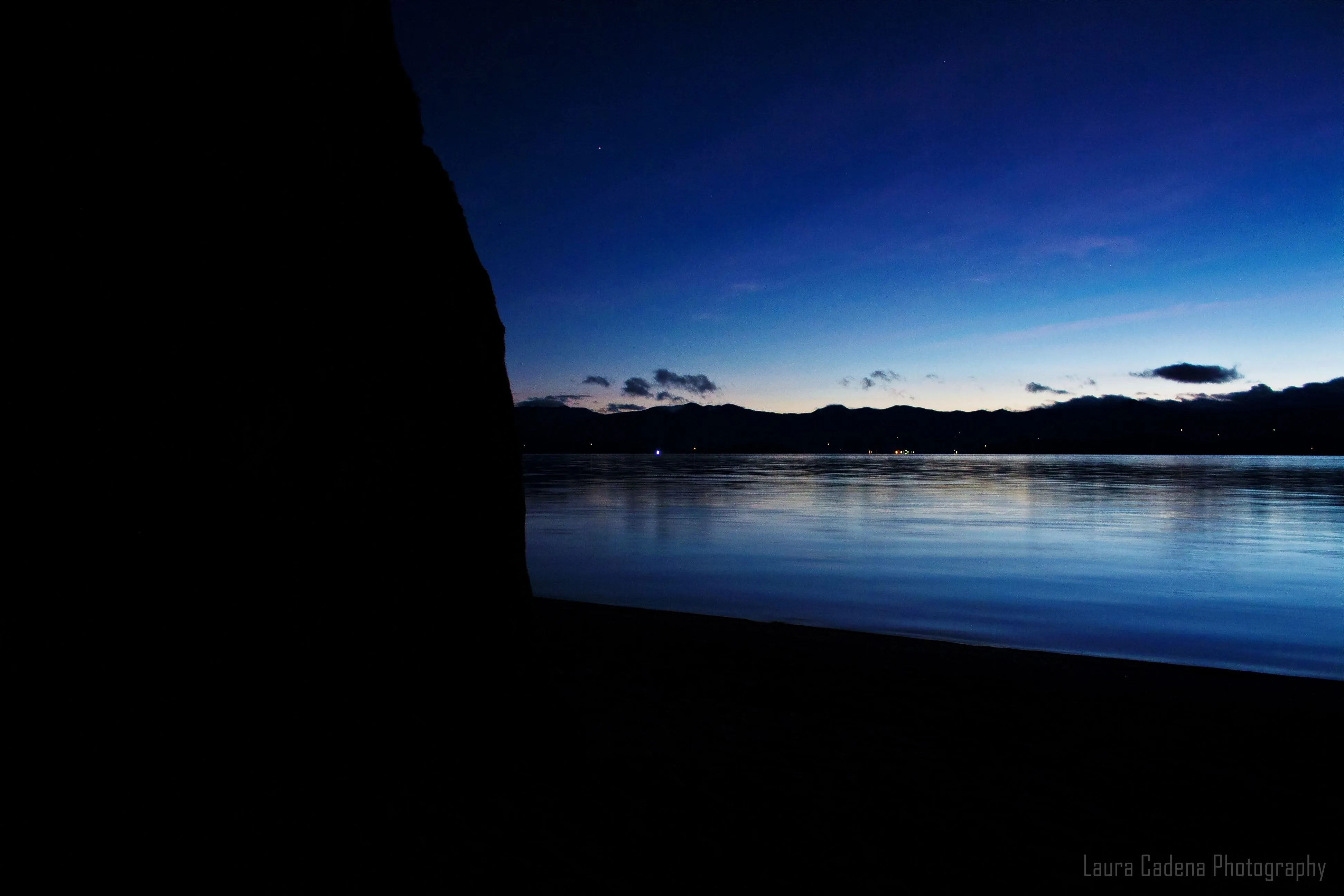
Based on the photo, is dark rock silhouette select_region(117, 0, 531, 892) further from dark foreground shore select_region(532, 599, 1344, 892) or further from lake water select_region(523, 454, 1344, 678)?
lake water select_region(523, 454, 1344, 678)

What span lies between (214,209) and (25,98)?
2.05 feet

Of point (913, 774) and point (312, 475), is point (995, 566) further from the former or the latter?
point (312, 475)

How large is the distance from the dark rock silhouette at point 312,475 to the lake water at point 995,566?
717cm

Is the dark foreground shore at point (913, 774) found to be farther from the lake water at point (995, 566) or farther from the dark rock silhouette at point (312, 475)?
the lake water at point (995, 566)

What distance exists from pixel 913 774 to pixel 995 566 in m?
12.0

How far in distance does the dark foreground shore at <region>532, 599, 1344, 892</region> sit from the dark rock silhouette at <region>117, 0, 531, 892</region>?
1.96 ft

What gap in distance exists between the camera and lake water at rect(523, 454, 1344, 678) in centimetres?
942

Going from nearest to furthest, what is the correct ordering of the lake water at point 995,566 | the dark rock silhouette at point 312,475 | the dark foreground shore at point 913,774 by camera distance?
1. the dark rock silhouette at point 312,475
2. the dark foreground shore at point 913,774
3. the lake water at point 995,566

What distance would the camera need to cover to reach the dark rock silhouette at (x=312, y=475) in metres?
2.61

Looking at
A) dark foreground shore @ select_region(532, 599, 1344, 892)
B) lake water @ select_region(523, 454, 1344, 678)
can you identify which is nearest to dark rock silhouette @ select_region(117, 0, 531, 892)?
dark foreground shore @ select_region(532, 599, 1344, 892)

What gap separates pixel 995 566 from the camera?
→ 14.5 m

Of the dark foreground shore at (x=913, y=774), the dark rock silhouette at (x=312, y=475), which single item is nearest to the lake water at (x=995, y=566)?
the dark foreground shore at (x=913, y=774)

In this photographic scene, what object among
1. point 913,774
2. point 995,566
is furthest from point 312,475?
point 995,566

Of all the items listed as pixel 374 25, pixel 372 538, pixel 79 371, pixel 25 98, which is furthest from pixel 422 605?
pixel 374 25
